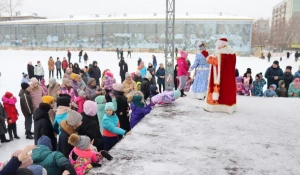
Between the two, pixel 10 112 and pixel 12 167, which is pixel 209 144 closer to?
pixel 12 167

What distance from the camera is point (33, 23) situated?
42.2 m

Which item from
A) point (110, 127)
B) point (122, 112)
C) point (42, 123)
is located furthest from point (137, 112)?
point (42, 123)

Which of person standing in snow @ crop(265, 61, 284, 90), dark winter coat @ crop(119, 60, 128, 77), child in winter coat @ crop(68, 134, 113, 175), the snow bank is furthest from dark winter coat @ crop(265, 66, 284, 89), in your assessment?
child in winter coat @ crop(68, 134, 113, 175)

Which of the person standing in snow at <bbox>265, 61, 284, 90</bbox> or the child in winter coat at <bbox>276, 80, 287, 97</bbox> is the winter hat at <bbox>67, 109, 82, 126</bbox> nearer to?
the child in winter coat at <bbox>276, 80, 287, 97</bbox>

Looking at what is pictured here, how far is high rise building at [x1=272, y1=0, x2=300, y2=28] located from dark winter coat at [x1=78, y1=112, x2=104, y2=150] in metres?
79.2

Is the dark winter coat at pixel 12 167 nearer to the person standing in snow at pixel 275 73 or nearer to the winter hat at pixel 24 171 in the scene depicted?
the winter hat at pixel 24 171

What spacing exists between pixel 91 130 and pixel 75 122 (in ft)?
1.49

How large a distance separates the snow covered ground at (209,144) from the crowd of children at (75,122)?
0.28 metres

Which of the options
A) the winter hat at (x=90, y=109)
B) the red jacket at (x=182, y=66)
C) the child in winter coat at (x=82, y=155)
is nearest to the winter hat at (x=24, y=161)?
the child in winter coat at (x=82, y=155)

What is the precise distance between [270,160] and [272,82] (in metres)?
5.86

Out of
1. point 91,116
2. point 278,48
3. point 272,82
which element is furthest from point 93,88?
point 278,48

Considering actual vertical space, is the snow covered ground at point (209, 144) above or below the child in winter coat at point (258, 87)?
below

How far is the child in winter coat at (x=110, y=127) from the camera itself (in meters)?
4.17

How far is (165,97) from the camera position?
6355 mm
